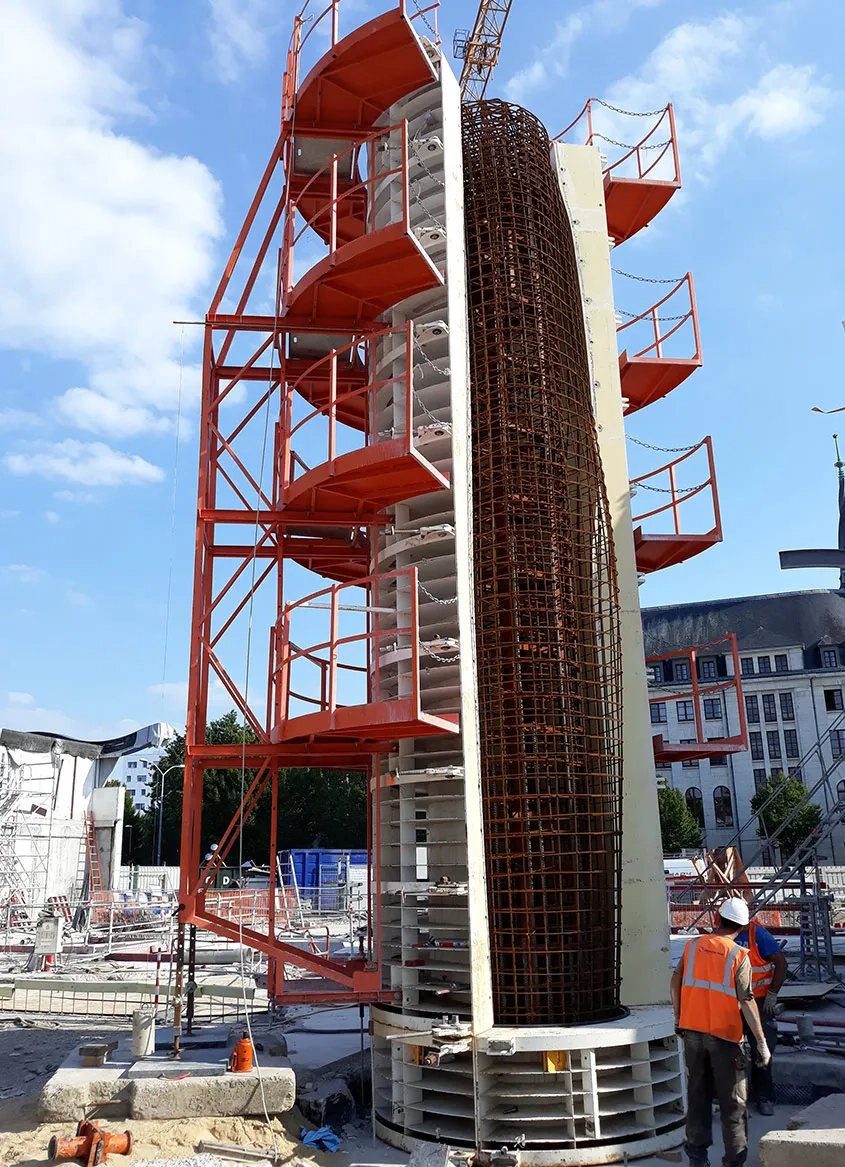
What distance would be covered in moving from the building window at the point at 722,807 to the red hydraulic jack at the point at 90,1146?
61399mm

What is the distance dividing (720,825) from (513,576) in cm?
5882

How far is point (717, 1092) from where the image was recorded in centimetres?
733

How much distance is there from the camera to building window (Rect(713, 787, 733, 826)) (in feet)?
212

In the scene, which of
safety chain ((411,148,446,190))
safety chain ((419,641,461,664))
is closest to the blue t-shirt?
safety chain ((419,641,461,664))

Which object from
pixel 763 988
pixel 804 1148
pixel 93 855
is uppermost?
pixel 93 855

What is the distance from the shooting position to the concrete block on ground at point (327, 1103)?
10.3 m

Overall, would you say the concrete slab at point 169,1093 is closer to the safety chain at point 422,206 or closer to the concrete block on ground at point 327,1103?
the concrete block on ground at point 327,1103

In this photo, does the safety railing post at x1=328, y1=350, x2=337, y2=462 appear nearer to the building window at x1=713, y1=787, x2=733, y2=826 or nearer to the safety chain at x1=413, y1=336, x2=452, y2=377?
the safety chain at x1=413, y1=336, x2=452, y2=377

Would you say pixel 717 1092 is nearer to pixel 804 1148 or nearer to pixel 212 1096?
pixel 804 1148

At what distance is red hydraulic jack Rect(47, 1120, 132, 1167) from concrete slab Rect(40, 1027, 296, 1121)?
0.66 meters

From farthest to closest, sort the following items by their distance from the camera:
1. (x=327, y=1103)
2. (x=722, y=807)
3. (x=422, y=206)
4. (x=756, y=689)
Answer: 1. (x=756, y=689)
2. (x=722, y=807)
3. (x=422, y=206)
4. (x=327, y=1103)

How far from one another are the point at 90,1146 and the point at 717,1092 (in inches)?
212

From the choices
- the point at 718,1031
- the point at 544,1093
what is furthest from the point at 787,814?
the point at 718,1031

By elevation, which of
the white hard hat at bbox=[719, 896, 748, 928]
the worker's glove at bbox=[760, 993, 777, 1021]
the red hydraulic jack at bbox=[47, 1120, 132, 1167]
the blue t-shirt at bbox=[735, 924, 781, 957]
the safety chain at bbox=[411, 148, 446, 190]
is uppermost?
the safety chain at bbox=[411, 148, 446, 190]
